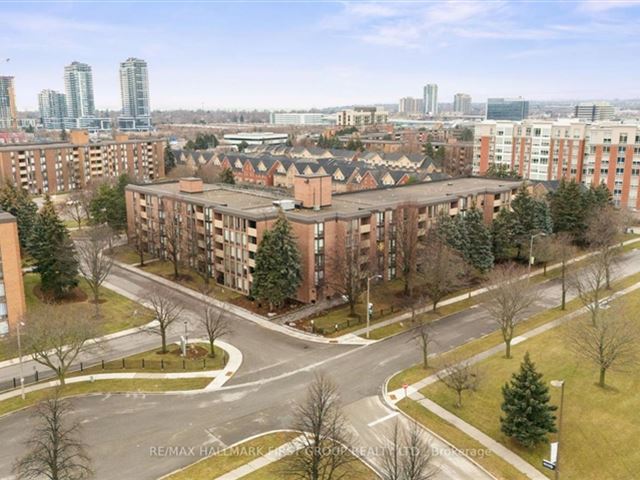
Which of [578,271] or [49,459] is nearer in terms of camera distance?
[49,459]

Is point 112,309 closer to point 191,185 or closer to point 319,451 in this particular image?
point 191,185

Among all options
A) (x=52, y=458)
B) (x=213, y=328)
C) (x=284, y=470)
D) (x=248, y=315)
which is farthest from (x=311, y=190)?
(x=52, y=458)

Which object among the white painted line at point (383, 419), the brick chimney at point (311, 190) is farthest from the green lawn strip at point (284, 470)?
the brick chimney at point (311, 190)

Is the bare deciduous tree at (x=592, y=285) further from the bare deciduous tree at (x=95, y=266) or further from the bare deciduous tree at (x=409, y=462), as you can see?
the bare deciduous tree at (x=95, y=266)

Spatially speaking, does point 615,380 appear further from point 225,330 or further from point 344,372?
point 225,330

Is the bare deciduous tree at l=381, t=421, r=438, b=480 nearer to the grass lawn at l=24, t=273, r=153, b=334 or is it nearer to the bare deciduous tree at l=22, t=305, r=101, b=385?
the bare deciduous tree at l=22, t=305, r=101, b=385

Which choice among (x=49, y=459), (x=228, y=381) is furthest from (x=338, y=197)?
(x=49, y=459)
